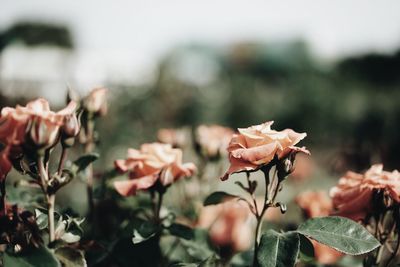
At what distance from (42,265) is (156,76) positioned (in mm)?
4457

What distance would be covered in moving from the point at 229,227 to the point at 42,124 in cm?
54

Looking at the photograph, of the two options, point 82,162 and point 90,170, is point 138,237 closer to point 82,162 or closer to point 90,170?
point 82,162

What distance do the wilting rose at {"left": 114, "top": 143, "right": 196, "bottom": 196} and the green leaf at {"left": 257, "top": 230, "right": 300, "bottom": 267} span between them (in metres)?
0.23

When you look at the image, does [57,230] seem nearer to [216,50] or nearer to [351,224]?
[351,224]

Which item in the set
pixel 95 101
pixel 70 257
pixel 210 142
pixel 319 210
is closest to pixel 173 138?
pixel 210 142

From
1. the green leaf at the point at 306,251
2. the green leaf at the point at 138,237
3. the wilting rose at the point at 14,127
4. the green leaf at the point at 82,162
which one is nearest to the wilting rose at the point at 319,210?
the green leaf at the point at 306,251

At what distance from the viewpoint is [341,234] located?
65cm

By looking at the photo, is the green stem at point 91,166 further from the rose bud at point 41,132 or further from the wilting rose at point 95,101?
the rose bud at point 41,132

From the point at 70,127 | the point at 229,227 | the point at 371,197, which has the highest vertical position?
the point at 70,127

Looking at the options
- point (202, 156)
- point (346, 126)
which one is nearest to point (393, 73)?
point (346, 126)

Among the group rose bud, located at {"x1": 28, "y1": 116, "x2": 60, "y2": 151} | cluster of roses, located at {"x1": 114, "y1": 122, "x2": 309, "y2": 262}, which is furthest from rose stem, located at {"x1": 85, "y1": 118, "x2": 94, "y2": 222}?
rose bud, located at {"x1": 28, "y1": 116, "x2": 60, "y2": 151}

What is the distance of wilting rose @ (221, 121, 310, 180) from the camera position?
0.65 m

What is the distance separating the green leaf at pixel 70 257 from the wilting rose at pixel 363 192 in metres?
0.44

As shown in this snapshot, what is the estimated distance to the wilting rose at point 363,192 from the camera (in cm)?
72
